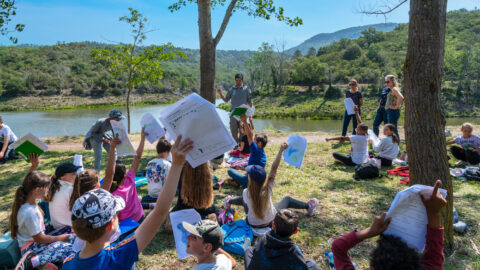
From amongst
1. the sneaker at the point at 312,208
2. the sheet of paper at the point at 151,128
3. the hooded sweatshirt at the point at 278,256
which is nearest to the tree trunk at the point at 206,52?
the sheet of paper at the point at 151,128

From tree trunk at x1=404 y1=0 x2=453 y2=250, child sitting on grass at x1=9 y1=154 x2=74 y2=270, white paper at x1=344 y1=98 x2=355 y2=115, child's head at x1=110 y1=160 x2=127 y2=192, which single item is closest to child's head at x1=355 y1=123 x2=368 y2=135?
white paper at x1=344 y1=98 x2=355 y2=115

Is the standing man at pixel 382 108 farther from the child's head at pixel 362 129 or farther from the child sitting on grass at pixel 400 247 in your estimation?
the child sitting on grass at pixel 400 247

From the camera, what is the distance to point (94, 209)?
57.0 inches

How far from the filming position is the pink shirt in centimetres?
335

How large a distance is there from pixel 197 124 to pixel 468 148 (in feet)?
24.0

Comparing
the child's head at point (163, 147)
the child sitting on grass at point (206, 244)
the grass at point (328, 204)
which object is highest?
the child's head at point (163, 147)

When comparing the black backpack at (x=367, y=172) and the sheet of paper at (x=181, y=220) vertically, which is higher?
the sheet of paper at (x=181, y=220)

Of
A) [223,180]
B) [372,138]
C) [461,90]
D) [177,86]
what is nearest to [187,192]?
[223,180]

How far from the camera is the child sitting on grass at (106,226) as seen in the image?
144cm

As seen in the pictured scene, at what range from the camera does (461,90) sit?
41406mm

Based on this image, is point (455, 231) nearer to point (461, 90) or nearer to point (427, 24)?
point (427, 24)

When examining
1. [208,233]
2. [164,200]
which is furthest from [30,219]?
[164,200]

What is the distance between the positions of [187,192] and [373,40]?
373ft

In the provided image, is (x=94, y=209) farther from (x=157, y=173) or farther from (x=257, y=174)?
(x=157, y=173)
